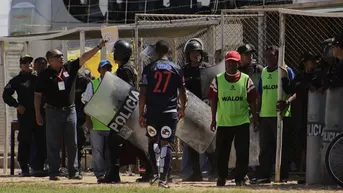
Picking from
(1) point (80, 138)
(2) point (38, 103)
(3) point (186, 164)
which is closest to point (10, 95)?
(1) point (80, 138)

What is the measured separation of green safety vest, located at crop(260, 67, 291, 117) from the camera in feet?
52.3

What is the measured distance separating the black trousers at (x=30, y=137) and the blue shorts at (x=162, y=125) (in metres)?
4.70

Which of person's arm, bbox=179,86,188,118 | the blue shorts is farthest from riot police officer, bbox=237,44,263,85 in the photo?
the blue shorts

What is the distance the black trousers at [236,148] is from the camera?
15109 millimetres

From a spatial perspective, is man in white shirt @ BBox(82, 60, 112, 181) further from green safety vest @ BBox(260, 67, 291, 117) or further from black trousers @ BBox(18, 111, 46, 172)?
green safety vest @ BBox(260, 67, 291, 117)

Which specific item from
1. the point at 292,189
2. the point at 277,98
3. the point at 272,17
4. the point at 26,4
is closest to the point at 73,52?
the point at 26,4

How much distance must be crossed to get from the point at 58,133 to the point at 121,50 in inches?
62.4

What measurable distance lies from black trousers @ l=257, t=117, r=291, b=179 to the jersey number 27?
211cm

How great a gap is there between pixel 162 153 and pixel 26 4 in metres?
14.4

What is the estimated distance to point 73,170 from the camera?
16812 millimetres

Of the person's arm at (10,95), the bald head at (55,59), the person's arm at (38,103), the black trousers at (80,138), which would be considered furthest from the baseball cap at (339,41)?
the person's arm at (10,95)

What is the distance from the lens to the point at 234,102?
Result: 49.6ft

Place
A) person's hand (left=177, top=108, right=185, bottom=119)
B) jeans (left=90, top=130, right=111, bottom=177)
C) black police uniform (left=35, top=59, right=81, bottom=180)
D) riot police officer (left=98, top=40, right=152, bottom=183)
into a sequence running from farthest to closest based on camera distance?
jeans (left=90, top=130, right=111, bottom=177) → black police uniform (left=35, top=59, right=81, bottom=180) → riot police officer (left=98, top=40, right=152, bottom=183) → person's hand (left=177, top=108, right=185, bottom=119)

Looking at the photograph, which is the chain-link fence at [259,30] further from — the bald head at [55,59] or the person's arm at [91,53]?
the person's arm at [91,53]
